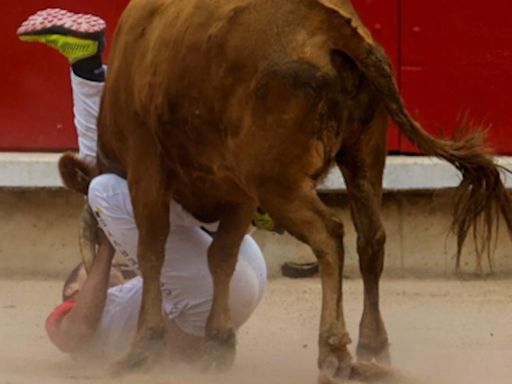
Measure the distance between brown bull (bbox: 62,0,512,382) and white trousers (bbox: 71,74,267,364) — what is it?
0.10 metres

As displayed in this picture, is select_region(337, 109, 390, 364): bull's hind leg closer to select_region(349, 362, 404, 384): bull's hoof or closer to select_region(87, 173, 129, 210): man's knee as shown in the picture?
select_region(349, 362, 404, 384): bull's hoof

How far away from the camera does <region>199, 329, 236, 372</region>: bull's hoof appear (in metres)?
4.77

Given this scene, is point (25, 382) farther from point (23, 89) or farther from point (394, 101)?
point (23, 89)

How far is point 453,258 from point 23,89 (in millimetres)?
2104

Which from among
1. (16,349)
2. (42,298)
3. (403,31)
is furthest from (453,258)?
(16,349)

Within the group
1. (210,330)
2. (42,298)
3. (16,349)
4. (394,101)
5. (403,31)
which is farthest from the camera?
(403,31)

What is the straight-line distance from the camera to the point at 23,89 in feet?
23.0

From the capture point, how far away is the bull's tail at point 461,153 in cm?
408

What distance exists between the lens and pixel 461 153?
4.31 metres

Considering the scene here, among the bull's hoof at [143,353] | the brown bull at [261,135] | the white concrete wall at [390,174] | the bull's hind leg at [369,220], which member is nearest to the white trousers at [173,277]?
the brown bull at [261,135]

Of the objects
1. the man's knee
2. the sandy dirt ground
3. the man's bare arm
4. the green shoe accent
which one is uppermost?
the green shoe accent

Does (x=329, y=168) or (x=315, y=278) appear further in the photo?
(x=315, y=278)

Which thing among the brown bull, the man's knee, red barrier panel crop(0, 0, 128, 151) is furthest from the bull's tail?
red barrier panel crop(0, 0, 128, 151)

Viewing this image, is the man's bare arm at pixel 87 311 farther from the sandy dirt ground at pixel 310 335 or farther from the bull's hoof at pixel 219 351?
the bull's hoof at pixel 219 351
